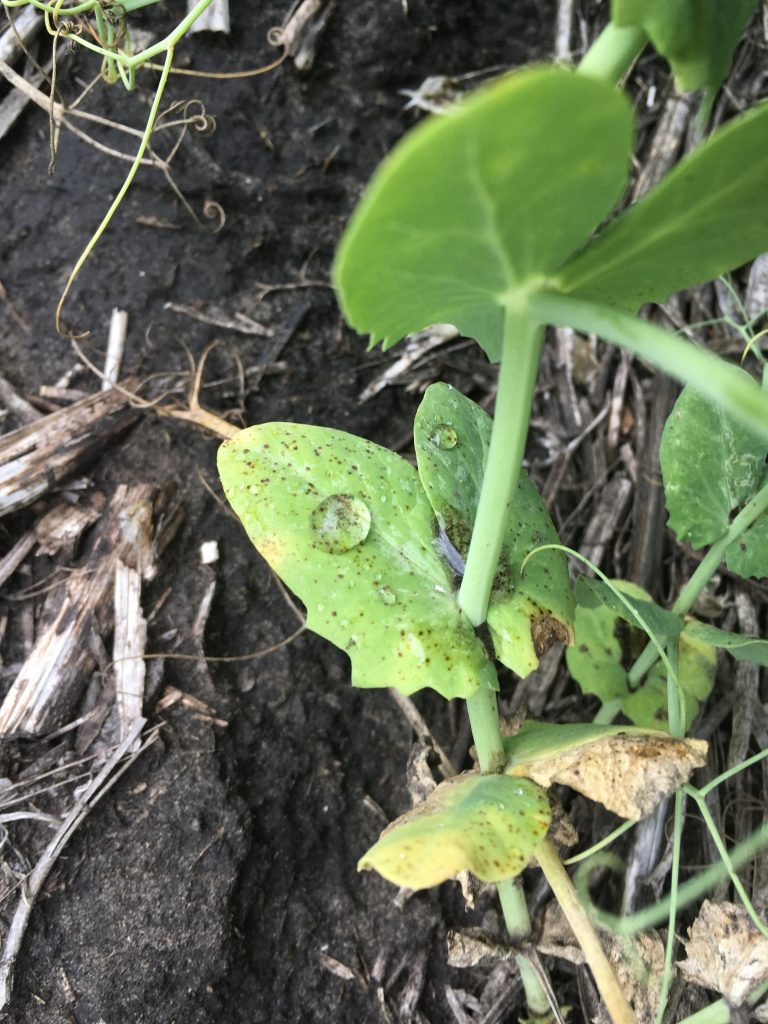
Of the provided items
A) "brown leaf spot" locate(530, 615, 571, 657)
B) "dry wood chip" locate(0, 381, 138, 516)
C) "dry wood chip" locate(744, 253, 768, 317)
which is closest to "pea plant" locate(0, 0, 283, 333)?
"dry wood chip" locate(0, 381, 138, 516)

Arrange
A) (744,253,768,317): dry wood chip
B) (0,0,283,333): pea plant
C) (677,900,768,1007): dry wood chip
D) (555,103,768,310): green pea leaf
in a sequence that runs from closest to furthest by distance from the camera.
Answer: (555,103,768,310): green pea leaf
(677,900,768,1007): dry wood chip
(0,0,283,333): pea plant
(744,253,768,317): dry wood chip

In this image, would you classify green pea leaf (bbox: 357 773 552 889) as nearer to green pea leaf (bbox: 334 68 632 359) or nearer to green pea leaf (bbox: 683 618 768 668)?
green pea leaf (bbox: 683 618 768 668)

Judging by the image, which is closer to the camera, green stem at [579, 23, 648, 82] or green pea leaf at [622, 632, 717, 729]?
green stem at [579, 23, 648, 82]

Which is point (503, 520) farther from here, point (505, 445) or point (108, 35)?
point (108, 35)

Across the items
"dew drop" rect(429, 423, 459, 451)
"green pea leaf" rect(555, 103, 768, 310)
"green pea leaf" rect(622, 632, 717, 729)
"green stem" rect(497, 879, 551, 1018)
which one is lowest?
"green stem" rect(497, 879, 551, 1018)

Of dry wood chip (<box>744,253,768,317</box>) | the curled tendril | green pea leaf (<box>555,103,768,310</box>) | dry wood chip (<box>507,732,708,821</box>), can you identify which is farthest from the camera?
dry wood chip (<box>744,253,768,317</box>)

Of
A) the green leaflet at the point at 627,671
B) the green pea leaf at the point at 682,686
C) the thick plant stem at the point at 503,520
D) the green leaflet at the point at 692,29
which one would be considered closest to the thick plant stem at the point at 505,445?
the thick plant stem at the point at 503,520
